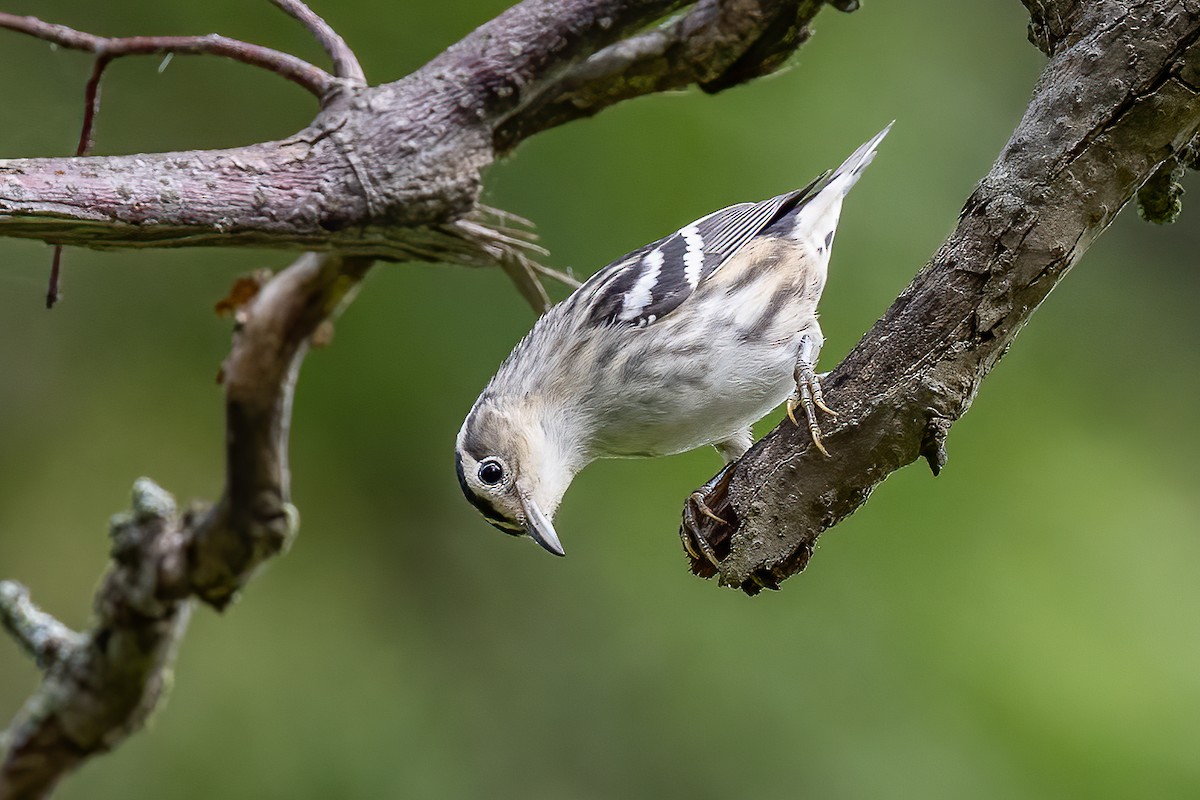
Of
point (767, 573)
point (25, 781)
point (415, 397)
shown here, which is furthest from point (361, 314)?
point (767, 573)

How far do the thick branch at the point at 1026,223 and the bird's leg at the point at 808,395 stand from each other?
17mm

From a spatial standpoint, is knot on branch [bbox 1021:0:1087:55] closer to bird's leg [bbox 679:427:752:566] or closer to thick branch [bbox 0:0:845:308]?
thick branch [bbox 0:0:845:308]

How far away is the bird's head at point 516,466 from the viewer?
6.83 feet

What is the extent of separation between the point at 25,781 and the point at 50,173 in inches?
74.5

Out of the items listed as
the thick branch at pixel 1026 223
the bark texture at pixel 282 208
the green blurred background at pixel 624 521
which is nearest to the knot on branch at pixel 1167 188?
the thick branch at pixel 1026 223

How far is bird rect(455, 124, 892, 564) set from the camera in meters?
1.96

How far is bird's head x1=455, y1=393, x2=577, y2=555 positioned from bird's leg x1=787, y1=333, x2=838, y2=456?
48cm

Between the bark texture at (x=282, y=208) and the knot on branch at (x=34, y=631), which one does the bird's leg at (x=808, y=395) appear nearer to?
the bark texture at (x=282, y=208)

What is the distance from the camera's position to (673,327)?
78.9 inches

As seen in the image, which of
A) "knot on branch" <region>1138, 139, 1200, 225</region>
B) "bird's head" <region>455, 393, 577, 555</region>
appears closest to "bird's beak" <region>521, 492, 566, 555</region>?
"bird's head" <region>455, 393, 577, 555</region>

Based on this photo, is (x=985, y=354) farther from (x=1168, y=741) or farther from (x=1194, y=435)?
(x=1194, y=435)

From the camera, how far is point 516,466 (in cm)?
208

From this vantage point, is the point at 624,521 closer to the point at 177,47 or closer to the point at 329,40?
the point at 329,40

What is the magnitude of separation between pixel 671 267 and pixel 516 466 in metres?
0.46
